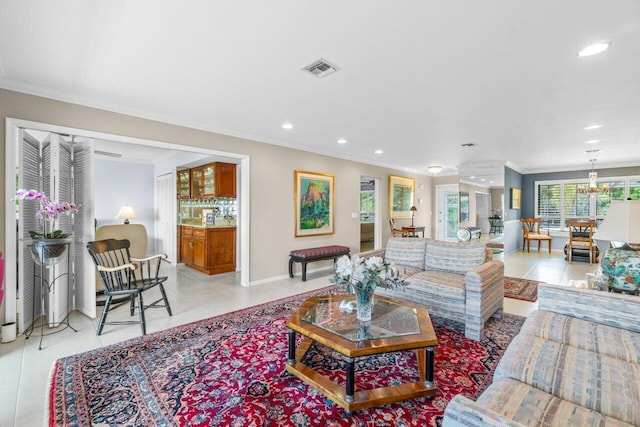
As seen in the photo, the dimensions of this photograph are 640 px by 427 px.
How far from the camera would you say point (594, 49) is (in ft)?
7.05

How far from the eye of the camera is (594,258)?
21.7ft

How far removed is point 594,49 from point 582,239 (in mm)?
6442

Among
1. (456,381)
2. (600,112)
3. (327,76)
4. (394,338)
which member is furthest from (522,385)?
(600,112)

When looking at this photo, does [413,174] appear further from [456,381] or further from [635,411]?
[635,411]

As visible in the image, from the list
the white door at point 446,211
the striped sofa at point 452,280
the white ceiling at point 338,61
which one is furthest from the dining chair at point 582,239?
the striped sofa at point 452,280

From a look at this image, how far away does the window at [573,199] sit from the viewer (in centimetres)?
754

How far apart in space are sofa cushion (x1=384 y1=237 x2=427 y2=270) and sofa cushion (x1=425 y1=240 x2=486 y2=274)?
89mm

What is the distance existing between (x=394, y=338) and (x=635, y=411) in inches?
42.1

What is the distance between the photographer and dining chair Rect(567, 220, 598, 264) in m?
6.55

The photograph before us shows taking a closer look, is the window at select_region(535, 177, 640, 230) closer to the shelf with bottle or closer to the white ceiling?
the white ceiling

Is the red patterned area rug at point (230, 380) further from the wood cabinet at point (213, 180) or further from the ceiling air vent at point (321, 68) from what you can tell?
the wood cabinet at point (213, 180)

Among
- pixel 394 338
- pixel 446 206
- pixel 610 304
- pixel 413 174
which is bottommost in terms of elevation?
pixel 394 338

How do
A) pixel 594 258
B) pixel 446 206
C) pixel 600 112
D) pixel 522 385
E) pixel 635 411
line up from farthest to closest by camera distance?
pixel 446 206 → pixel 594 258 → pixel 600 112 → pixel 522 385 → pixel 635 411

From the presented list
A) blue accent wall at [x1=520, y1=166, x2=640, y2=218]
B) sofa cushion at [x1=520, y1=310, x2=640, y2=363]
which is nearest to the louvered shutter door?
sofa cushion at [x1=520, y1=310, x2=640, y2=363]
